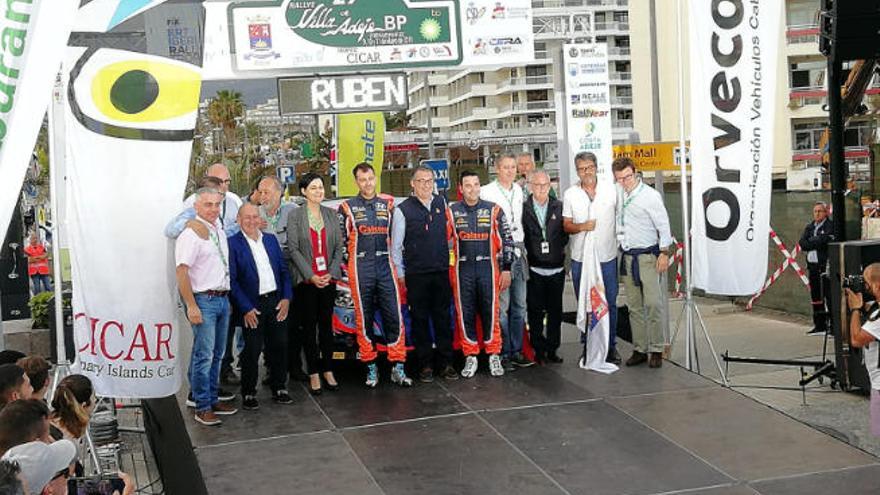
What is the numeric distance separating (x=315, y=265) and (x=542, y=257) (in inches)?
81.5

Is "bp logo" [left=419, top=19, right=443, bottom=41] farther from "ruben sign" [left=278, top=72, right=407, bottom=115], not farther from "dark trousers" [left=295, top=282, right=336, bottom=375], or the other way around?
"dark trousers" [left=295, top=282, right=336, bottom=375]

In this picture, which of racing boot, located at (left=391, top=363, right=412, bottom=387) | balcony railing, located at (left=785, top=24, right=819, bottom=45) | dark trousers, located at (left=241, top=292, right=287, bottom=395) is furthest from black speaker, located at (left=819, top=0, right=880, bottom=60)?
balcony railing, located at (left=785, top=24, right=819, bottom=45)

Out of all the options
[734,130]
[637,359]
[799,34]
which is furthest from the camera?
[799,34]

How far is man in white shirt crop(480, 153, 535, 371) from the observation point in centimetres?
885

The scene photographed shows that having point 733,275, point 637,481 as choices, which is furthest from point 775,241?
point 637,481

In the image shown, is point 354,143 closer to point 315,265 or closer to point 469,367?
point 469,367

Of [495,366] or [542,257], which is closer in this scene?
[495,366]

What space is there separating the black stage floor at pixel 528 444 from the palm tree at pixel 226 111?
73.7 meters

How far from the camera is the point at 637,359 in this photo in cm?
905

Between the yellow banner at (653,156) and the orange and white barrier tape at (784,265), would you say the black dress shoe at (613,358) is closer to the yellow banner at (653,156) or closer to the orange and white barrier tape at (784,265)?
the yellow banner at (653,156)

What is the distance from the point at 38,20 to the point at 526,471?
3.88 m

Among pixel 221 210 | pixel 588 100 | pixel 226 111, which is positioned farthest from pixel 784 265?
pixel 226 111

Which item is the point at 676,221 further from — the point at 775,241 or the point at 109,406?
the point at 109,406

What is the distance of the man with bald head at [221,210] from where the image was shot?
712 centimetres
